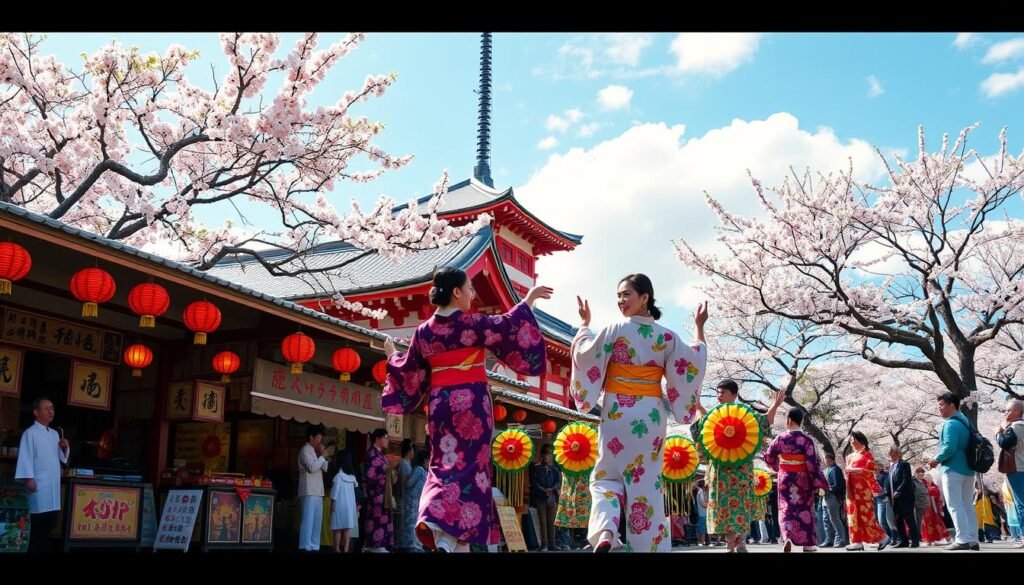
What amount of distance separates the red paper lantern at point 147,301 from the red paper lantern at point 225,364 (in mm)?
1771

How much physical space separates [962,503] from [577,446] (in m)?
5.03

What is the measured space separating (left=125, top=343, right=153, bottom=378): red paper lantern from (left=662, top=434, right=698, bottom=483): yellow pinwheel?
667cm

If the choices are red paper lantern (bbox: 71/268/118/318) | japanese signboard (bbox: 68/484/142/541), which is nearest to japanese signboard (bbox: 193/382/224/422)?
japanese signboard (bbox: 68/484/142/541)

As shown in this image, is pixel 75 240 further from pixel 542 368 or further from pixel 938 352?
pixel 938 352

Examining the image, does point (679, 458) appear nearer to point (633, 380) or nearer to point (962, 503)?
point (962, 503)

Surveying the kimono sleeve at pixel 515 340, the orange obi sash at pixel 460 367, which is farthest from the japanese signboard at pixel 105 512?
the kimono sleeve at pixel 515 340

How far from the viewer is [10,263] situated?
302 inches

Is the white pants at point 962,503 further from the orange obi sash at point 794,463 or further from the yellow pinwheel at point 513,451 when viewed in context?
the yellow pinwheel at point 513,451

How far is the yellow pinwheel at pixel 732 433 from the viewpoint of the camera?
916 centimetres

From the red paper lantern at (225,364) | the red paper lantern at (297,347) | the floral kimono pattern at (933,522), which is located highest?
the red paper lantern at (297,347)

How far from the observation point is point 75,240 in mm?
7855

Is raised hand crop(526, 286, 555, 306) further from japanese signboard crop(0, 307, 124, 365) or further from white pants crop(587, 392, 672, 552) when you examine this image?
japanese signboard crop(0, 307, 124, 365)

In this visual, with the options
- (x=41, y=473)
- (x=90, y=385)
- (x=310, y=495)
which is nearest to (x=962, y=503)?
Result: (x=310, y=495)
